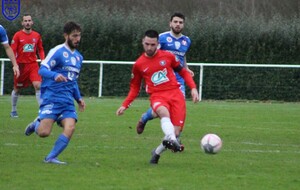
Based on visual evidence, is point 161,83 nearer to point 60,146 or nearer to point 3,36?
point 60,146

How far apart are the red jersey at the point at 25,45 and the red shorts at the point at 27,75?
112 mm

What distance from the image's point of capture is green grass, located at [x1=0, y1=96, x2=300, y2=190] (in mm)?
9195

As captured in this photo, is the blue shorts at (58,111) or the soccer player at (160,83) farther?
the soccer player at (160,83)

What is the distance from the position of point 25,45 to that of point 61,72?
740 cm

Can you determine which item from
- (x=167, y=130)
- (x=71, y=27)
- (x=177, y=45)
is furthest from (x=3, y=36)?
(x=167, y=130)

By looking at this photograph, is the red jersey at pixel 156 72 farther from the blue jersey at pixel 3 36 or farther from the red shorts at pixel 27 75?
the red shorts at pixel 27 75

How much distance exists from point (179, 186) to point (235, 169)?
5.76ft

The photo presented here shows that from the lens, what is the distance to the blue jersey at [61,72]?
10.8 meters

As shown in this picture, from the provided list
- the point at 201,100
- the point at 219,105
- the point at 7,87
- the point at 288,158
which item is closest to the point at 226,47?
the point at 201,100

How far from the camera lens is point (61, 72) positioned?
10898mm

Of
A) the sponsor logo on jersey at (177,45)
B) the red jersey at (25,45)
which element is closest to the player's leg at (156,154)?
the sponsor logo on jersey at (177,45)

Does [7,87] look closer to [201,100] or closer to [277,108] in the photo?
[201,100]

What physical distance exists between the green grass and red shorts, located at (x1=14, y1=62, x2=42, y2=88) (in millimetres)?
799

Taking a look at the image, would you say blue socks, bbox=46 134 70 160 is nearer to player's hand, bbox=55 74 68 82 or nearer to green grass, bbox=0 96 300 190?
green grass, bbox=0 96 300 190
